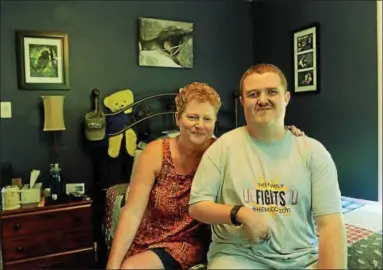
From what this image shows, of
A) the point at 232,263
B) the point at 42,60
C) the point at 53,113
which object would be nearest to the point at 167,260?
the point at 232,263

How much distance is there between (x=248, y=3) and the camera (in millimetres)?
3211

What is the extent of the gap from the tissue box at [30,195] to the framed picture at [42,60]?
2.28ft

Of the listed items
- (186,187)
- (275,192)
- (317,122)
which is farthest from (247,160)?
(317,122)

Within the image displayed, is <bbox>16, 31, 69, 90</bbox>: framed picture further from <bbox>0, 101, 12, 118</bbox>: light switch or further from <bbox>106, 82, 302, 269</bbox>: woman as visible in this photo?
<bbox>106, 82, 302, 269</bbox>: woman

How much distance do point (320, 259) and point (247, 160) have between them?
357mm

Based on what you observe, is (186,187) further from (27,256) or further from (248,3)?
(248,3)

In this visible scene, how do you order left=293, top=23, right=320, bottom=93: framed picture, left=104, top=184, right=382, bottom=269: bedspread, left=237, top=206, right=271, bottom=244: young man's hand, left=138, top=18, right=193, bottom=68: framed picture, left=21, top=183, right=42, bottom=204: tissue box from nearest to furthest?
left=237, top=206, right=271, bottom=244: young man's hand < left=104, top=184, right=382, bottom=269: bedspread < left=21, top=183, right=42, bottom=204: tissue box < left=293, top=23, right=320, bottom=93: framed picture < left=138, top=18, right=193, bottom=68: framed picture

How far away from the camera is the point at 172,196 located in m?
1.33

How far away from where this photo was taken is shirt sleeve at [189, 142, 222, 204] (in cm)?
114

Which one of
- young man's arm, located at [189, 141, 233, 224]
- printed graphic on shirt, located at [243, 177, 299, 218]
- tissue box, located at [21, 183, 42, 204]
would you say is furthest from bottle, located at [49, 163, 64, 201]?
printed graphic on shirt, located at [243, 177, 299, 218]

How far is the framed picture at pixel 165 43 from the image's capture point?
2814 millimetres

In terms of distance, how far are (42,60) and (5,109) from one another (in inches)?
16.4

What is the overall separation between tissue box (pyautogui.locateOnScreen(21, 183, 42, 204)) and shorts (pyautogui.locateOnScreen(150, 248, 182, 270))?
1.36 m

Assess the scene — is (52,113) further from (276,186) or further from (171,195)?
(276,186)
